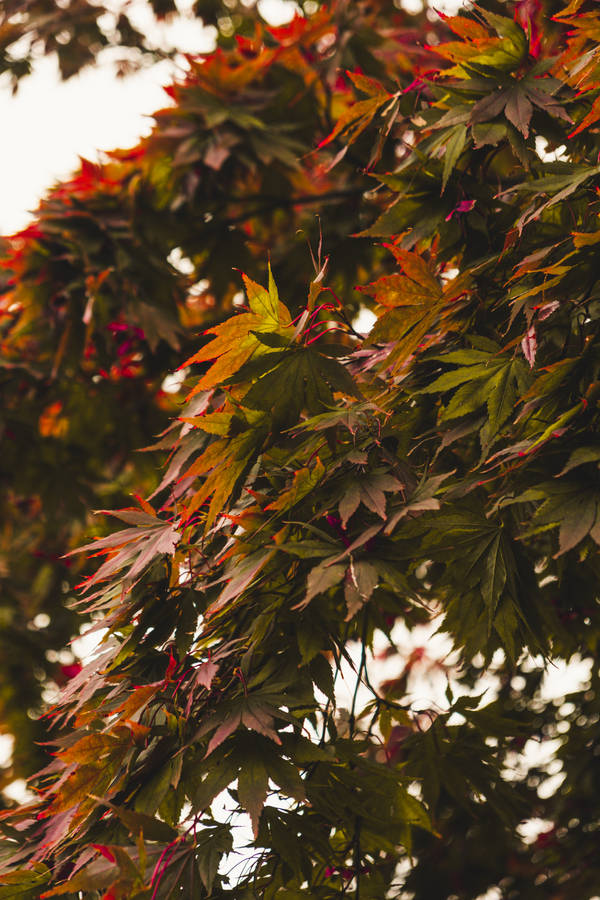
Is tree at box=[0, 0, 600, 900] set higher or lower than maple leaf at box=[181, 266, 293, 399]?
lower

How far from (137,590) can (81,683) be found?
0.18 meters

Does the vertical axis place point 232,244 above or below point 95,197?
below

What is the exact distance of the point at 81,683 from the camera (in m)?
1.36

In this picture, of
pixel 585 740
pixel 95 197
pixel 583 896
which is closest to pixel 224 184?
pixel 95 197

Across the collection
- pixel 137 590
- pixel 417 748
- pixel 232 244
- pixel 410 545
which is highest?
pixel 232 244

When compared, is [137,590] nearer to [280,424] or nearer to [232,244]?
[280,424]

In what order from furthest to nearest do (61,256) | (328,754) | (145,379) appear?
1. (145,379)
2. (61,256)
3. (328,754)

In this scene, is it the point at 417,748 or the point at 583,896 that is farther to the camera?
the point at 583,896

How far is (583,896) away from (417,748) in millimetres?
789

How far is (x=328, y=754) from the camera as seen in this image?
1154 mm

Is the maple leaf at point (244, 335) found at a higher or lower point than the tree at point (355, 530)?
higher

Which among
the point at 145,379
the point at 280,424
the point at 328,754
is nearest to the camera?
the point at 328,754

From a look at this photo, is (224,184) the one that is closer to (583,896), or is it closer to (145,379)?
(145,379)

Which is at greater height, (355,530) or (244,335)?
(244,335)
